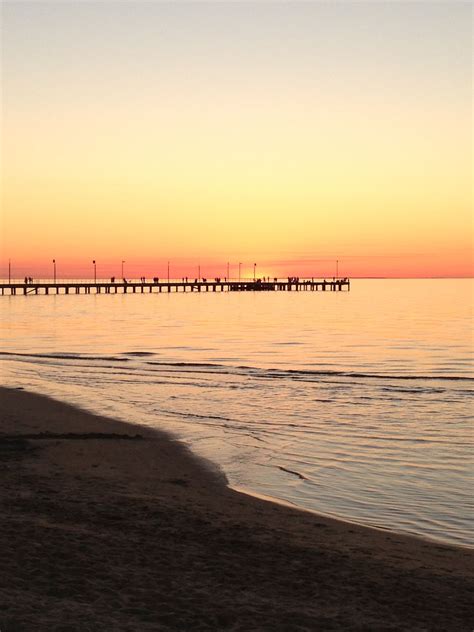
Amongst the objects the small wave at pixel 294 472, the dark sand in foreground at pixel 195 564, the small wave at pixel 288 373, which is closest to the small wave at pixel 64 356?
the small wave at pixel 288 373

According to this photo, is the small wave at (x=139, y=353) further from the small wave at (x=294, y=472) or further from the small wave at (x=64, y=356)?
the small wave at (x=294, y=472)

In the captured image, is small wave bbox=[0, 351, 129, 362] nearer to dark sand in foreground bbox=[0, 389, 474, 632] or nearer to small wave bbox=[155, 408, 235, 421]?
small wave bbox=[155, 408, 235, 421]

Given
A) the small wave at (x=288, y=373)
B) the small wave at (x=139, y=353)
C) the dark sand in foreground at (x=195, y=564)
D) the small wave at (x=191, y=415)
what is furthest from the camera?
the small wave at (x=139, y=353)

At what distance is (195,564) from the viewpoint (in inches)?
278

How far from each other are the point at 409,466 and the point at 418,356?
23201 mm

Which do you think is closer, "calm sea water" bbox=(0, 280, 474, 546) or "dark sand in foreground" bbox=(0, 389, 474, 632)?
"dark sand in foreground" bbox=(0, 389, 474, 632)

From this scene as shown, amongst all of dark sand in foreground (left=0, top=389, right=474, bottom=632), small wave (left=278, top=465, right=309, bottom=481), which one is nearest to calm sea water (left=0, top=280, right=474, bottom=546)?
small wave (left=278, top=465, right=309, bottom=481)

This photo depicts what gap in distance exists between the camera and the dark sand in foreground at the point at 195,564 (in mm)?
5824

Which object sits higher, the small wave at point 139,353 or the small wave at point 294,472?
the small wave at point 294,472

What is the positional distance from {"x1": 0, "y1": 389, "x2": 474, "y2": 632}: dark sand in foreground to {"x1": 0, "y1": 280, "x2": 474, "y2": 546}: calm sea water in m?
1.32

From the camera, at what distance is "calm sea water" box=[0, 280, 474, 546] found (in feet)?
36.3

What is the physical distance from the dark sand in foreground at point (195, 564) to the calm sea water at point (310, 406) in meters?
Result: 1.32

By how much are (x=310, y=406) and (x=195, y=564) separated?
1299 centimetres

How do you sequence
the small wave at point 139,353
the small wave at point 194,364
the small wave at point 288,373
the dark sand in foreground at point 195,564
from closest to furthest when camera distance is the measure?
the dark sand in foreground at point 195,564, the small wave at point 288,373, the small wave at point 194,364, the small wave at point 139,353
